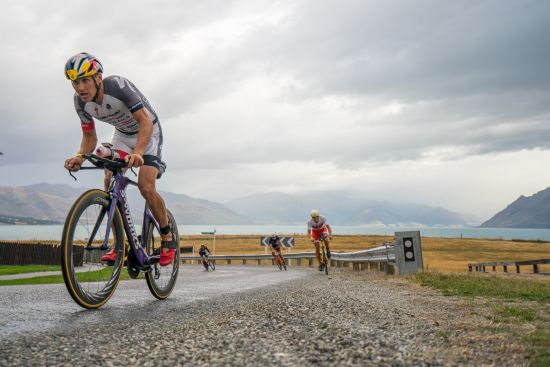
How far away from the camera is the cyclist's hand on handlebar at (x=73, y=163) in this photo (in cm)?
468

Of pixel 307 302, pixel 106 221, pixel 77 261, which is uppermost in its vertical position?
pixel 106 221

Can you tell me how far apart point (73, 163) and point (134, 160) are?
657mm

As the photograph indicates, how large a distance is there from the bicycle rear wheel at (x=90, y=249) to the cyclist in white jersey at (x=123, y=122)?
0.50 feet

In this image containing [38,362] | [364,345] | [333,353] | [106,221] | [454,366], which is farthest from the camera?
[106,221]

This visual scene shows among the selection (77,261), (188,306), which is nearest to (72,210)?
(77,261)

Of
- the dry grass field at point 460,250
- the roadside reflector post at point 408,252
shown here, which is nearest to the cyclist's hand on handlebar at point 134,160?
the roadside reflector post at point 408,252

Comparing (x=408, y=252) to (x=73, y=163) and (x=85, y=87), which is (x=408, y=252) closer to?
(x=73, y=163)

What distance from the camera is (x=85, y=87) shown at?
15.1 feet

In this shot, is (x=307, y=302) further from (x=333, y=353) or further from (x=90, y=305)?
(x=333, y=353)

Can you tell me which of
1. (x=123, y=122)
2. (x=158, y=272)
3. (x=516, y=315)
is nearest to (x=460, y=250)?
(x=516, y=315)

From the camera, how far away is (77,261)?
4.23 m

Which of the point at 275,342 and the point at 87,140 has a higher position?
the point at 87,140

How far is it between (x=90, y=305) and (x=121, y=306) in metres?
0.54

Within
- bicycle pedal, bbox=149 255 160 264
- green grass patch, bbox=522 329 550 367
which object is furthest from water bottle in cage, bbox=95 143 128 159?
green grass patch, bbox=522 329 550 367
